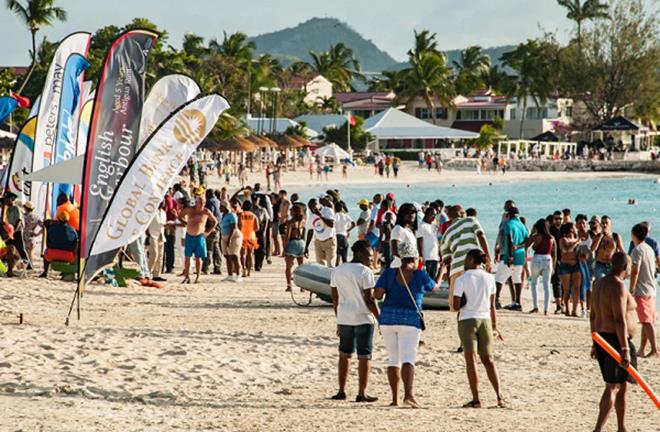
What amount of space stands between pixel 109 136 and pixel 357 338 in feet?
14.5

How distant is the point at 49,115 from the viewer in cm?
1748

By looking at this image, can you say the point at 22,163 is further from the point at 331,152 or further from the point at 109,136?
the point at 331,152

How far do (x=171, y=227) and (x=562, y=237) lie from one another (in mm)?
7164

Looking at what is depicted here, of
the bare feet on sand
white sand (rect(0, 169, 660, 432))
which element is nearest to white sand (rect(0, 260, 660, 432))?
white sand (rect(0, 169, 660, 432))

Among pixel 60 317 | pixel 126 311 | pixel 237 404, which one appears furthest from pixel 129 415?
pixel 126 311

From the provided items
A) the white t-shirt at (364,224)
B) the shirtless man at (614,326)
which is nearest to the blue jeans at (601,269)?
the shirtless man at (614,326)

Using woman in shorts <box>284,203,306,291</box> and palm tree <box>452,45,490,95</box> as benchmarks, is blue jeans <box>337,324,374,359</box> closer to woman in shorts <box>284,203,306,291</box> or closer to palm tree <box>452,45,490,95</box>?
woman in shorts <box>284,203,306,291</box>

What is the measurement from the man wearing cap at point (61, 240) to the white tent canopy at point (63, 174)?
0.77m

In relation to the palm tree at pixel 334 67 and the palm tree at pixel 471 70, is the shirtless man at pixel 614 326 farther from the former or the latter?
the palm tree at pixel 334 67

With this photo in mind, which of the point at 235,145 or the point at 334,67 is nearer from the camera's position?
the point at 235,145

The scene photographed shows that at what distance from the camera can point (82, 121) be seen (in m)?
18.5

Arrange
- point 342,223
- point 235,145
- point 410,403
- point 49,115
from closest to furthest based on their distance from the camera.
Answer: point 410,403
point 49,115
point 342,223
point 235,145

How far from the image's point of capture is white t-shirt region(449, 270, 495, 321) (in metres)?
8.72

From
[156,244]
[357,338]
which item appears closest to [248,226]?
[156,244]
